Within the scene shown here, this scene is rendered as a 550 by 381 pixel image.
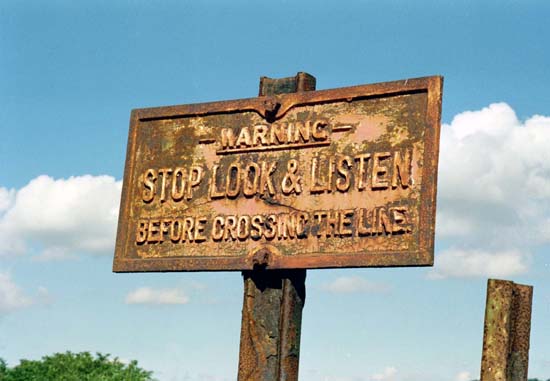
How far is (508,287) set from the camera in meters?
6.02

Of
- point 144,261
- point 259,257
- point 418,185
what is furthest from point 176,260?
point 418,185

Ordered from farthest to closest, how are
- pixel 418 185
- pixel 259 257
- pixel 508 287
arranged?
pixel 259 257 → pixel 418 185 → pixel 508 287

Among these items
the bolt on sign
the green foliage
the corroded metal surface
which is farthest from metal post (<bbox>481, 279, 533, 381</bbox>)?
the green foliage

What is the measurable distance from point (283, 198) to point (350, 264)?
2.79 ft

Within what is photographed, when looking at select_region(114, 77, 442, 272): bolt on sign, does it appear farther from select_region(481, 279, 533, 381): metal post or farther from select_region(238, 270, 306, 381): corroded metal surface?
select_region(481, 279, 533, 381): metal post

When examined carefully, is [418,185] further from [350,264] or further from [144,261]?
[144,261]

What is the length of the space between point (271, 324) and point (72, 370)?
24492mm

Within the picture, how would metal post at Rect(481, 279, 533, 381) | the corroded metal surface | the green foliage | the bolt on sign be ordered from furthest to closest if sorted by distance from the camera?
the green foliage < the corroded metal surface < the bolt on sign < metal post at Rect(481, 279, 533, 381)

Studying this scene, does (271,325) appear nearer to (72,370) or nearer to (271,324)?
(271,324)

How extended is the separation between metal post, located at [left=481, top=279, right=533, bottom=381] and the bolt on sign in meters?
0.99

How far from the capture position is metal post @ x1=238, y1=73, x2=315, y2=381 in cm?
750

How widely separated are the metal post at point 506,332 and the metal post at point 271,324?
1932 mm

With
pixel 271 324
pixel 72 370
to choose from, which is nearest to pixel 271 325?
pixel 271 324

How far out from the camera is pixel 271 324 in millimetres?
7578
